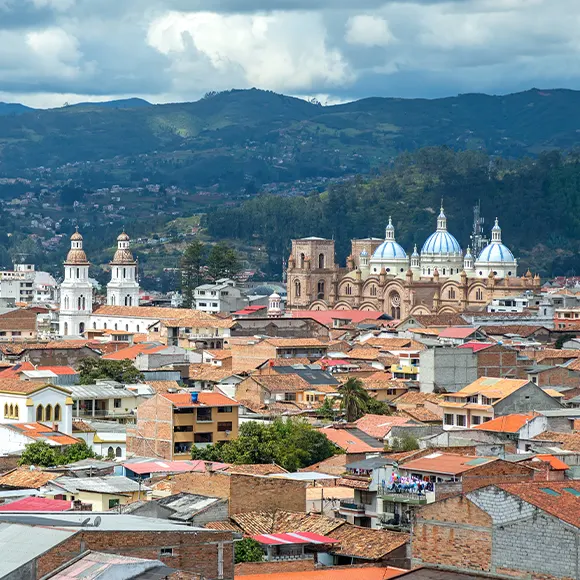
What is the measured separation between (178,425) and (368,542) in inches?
755

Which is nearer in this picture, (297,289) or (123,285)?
(123,285)

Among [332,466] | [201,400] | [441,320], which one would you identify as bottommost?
[332,466]

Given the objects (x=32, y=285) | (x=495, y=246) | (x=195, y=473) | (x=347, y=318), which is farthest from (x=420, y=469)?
(x=32, y=285)

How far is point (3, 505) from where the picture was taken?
31.7 metres

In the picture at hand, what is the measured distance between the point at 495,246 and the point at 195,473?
4421 inches

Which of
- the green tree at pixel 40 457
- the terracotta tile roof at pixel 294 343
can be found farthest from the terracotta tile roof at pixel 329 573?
the terracotta tile roof at pixel 294 343

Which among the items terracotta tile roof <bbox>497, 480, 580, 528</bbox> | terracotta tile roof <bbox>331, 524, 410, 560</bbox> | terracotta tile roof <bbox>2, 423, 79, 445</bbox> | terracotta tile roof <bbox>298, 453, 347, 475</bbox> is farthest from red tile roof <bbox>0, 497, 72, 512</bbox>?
terracotta tile roof <bbox>2, 423, 79, 445</bbox>

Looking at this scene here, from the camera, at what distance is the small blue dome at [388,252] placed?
150m

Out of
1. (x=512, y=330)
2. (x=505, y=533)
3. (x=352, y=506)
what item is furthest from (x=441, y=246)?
(x=505, y=533)

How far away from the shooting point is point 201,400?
53.2 meters

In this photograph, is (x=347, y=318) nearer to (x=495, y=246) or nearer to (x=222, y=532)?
(x=495, y=246)

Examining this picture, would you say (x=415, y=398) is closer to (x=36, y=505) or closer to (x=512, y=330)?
(x=36, y=505)

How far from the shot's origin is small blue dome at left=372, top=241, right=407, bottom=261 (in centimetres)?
15000

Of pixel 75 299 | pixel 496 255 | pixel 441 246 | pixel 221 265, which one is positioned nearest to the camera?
pixel 75 299
